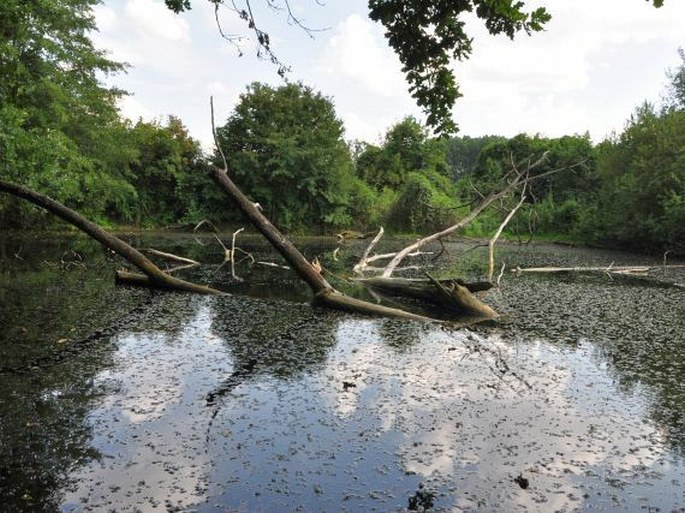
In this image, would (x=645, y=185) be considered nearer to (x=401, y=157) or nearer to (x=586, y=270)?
(x=586, y=270)

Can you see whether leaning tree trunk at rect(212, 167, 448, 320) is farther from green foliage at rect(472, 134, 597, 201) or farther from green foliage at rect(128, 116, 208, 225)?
green foliage at rect(472, 134, 597, 201)

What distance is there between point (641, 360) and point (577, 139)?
36.5 meters

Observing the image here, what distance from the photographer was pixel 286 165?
2927 centimetres

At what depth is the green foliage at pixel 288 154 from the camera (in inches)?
1158

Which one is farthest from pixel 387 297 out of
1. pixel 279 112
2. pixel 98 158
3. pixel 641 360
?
pixel 279 112

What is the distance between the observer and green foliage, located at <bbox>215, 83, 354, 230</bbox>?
29.4 meters

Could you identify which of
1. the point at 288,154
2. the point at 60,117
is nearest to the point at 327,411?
the point at 60,117

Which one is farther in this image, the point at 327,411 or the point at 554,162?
the point at 554,162

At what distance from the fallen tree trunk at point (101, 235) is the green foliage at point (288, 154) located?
66.3ft

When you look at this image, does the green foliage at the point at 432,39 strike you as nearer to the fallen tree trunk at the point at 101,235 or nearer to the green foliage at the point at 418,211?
the fallen tree trunk at the point at 101,235

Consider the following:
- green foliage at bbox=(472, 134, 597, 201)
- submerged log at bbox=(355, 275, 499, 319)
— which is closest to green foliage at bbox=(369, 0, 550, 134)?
submerged log at bbox=(355, 275, 499, 319)

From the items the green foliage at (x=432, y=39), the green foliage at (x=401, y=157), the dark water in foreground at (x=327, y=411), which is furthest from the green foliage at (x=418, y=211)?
the green foliage at (x=432, y=39)

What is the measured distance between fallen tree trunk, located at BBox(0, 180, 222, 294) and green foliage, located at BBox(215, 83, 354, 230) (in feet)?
66.3

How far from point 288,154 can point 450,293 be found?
71.4 ft
